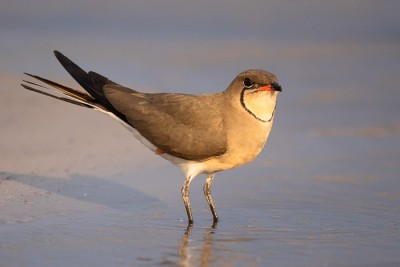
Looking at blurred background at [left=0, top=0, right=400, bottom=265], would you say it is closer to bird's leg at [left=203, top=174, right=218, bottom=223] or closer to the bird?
bird's leg at [left=203, top=174, right=218, bottom=223]

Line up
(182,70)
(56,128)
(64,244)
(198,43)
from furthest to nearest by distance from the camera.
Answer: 1. (198,43)
2. (182,70)
3. (56,128)
4. (64,244)

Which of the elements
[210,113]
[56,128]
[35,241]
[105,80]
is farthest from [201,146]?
[56,128]

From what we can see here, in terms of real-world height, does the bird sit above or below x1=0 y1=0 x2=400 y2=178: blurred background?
below

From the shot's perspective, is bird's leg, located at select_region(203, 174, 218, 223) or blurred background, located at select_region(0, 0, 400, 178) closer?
bird's leg, located at select_region(203, 174, 218, 223)

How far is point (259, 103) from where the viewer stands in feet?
24.4

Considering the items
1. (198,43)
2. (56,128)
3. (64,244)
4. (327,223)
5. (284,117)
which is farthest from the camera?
(198,43)

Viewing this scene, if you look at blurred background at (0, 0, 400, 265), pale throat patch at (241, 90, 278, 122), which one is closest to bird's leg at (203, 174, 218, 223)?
blurred background at (0, 0, 400, 265)

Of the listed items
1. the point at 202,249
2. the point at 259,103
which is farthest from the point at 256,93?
the point at 202,249

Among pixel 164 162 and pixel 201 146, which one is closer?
pixel 201 146

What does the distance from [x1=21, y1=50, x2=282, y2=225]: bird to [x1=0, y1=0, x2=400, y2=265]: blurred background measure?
532 millimetres

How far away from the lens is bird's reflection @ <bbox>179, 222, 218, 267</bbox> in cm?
609

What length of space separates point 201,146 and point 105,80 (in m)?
1.19

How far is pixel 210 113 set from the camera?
24.8 ft

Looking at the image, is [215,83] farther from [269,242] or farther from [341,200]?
[269,242]
